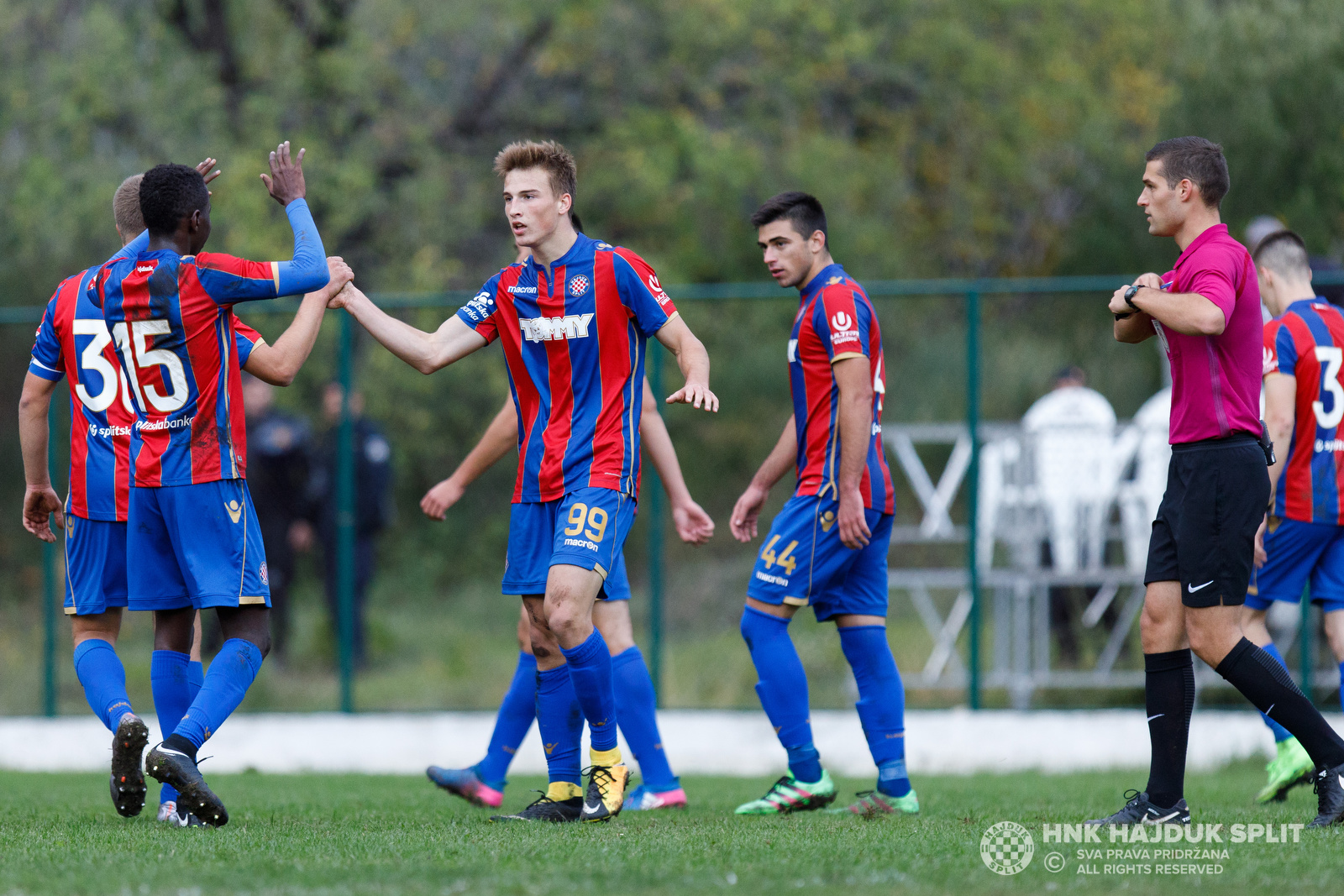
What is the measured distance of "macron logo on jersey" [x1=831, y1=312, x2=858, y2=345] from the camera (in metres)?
5.78

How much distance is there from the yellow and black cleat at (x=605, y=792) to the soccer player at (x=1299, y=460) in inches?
112

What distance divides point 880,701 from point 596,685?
1.28 meters

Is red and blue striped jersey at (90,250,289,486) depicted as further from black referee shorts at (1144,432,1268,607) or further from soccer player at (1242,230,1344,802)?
soccer player at (1242,230,1344,802)

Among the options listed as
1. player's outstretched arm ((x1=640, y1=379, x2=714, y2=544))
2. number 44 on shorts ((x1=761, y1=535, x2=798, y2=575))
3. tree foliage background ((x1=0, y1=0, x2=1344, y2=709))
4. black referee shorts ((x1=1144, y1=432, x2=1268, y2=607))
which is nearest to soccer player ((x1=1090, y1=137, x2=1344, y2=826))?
black referee shorts ((x1=1144, y1=432, x2=1268, y2=607))

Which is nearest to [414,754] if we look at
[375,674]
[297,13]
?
[375,674]

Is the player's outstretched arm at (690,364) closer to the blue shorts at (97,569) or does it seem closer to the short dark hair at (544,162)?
the short dark hair at (544,162)

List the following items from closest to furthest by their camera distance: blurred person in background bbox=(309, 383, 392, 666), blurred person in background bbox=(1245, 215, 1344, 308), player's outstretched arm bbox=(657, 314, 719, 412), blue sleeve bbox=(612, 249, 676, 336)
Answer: player's outstretched arm bbox=(657, 314, 719, 412)
blue sleeve bbox=(612, 249, 676, 336)
blurred person in background bbox=(1245, 215, 1344, 308)
blurred person in background bbox=(309, 383, 392, 666)

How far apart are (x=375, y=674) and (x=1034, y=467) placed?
14.9 feet

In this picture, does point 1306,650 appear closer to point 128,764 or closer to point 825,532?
point 825,532

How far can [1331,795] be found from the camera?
506 centimetres

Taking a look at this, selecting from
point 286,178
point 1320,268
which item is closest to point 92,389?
point 286,178

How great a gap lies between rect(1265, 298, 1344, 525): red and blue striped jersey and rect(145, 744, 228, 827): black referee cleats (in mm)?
4452

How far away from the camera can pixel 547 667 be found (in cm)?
564

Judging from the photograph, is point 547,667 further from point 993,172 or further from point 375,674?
point 993,172
